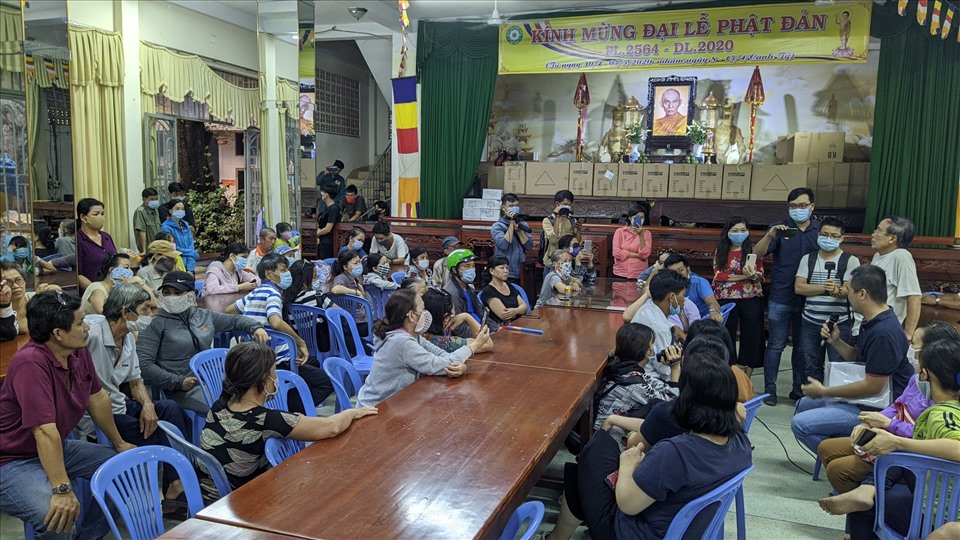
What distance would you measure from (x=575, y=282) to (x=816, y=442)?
8.12ft

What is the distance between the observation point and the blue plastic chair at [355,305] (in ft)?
17.4

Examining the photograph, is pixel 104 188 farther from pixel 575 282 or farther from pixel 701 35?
pixel 701 35

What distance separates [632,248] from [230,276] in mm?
3578

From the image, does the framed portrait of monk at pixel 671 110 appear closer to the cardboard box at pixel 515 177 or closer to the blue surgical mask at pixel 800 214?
the cardboard box at pixel 515 177

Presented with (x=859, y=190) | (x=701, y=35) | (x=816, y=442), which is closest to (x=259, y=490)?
(x=816, y=442)

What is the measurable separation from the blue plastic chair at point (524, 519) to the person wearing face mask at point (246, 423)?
0.78 m

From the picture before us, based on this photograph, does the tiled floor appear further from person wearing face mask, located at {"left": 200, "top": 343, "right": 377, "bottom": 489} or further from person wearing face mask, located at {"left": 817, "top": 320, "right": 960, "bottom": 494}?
person wearing face mask, located at {"left": 200, "top": 343, "right": 377, "bottom": 489}

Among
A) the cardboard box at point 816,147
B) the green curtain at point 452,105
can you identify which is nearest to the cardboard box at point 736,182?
the cardboard box at point 816,147

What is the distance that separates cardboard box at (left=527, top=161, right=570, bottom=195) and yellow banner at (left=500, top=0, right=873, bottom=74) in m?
1.45

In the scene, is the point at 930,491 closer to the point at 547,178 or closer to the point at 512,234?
the point at 512,234

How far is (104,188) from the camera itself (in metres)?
7.87

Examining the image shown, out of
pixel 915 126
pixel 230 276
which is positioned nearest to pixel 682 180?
pixel 915 126

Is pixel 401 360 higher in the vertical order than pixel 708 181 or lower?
lower

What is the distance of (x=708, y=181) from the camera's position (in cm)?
919
